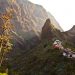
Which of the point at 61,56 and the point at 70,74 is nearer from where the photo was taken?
the point at 70,74

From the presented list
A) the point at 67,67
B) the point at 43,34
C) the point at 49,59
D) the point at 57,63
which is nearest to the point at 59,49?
the point at 49,59

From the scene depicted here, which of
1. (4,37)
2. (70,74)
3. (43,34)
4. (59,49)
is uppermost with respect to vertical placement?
(43,34)

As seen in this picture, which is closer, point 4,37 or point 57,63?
point 4,37

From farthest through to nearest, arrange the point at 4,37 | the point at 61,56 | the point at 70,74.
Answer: the point at 61,56 < the point at 70,74 < the point at 4,37

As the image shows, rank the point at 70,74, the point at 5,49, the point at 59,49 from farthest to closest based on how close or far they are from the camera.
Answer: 1. the point at 59,49
2. the point at 70,74
3. the point at 5,49

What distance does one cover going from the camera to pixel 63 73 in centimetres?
7256

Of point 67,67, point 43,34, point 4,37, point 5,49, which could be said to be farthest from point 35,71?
point 43,34

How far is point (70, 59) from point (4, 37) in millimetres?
37320

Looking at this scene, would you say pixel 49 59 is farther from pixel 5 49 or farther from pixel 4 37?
pixel 4 37

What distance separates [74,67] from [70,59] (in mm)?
6509

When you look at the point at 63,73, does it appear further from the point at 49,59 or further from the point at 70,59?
the point at 49,59

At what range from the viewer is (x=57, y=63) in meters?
82.9

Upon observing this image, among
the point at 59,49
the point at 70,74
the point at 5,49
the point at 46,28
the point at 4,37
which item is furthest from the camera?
the point at 46,28

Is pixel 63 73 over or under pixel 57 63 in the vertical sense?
under
